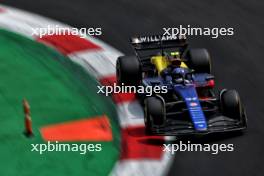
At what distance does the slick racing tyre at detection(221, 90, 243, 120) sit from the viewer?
36.5 ft

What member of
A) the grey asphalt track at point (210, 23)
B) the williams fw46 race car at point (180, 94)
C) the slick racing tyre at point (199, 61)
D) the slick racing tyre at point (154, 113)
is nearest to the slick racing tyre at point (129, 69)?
the williams fw46 race car at point (180, 94)

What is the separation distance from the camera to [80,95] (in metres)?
12.3

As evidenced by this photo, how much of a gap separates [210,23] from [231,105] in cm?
460

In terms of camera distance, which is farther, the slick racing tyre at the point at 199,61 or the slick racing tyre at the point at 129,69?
the slick racing tyre at the point at 199,61

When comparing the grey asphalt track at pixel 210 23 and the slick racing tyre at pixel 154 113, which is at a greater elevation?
the grey asphalt track at pixel 210 23

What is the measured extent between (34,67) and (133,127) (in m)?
2.67

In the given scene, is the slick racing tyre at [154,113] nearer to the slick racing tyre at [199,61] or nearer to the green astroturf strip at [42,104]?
the green astroturf strip at [42,104]

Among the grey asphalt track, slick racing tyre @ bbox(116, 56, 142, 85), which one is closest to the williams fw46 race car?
slick racing tyre @ bbox(116, 56, 142, 85)

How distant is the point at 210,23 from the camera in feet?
50.6

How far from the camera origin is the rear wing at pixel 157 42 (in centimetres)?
1273

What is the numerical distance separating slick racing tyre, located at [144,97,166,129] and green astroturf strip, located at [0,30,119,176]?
573 mm

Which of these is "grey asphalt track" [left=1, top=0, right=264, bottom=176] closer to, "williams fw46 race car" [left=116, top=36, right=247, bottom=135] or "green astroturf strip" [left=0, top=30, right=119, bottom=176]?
"williams fw46 race car" [left=116, top=36, right=247, bottom=135]

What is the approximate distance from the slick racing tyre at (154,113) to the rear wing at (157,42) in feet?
6.21

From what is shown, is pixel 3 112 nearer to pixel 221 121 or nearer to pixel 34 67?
pixel 34 67
